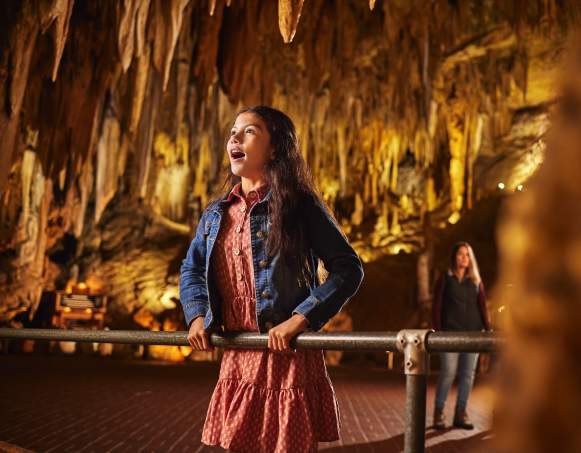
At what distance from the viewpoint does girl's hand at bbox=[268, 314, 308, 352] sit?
159 cm

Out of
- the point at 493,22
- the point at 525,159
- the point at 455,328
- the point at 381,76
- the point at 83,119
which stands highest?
the point at 493,22

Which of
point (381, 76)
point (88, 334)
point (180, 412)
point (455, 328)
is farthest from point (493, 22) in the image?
point (88, 334)

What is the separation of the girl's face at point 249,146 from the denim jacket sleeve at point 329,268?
224mm

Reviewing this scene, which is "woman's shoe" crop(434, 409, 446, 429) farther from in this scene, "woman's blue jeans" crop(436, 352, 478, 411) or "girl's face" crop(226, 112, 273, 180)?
"girl's face" crop(226, 112, 273, 180)

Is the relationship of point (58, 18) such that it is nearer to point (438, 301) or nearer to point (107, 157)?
point (438, 301)

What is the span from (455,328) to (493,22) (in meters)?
10.2

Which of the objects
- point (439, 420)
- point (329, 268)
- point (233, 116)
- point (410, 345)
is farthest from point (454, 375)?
point (233, 116)

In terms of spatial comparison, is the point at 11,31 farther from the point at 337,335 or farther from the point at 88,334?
the point at 337,335

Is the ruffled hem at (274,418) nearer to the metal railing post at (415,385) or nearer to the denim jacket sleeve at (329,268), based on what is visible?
the denim jacket sleeve at (329,268)

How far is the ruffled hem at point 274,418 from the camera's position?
5.51 ft

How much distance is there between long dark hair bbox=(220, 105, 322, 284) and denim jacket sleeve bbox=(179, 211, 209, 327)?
281mm

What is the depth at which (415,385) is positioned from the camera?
137cm

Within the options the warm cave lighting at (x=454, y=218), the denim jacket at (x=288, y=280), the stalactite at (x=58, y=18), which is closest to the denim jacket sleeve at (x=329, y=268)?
the denim jacket at (x=288, y=280)

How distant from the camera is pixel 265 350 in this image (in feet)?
5.91
